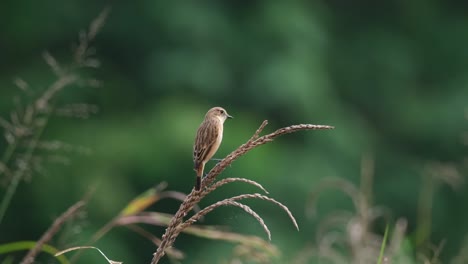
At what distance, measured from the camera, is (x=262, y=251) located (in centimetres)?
308

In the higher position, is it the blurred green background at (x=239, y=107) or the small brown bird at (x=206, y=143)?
the blurred green background at (x=239, y=107)

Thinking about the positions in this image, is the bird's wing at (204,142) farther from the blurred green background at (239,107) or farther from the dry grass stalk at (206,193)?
the blurred green background at (239,107)

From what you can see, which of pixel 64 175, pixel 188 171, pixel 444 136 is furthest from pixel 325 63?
pixel 64 175

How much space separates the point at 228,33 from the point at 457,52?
512 centimetres

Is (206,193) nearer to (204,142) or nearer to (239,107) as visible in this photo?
(204,142)

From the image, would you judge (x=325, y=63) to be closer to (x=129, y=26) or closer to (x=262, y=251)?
(x=129, y=26)


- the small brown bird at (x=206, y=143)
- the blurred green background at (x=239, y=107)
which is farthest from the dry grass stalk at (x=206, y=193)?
the blurred green background at (x=239, y=107)

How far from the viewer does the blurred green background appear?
13930mm

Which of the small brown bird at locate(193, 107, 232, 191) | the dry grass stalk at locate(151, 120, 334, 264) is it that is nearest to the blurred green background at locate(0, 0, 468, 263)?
the small brown bird at locate(193, 107, 232, 191)

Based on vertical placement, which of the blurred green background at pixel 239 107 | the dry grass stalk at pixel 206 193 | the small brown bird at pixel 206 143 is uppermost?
the blurred green background at pixel 239 107

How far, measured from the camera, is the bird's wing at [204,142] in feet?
9.78

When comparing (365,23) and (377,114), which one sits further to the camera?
(365,23)

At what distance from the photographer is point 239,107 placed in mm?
15414

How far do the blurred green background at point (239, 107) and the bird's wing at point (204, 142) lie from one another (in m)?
9.17
